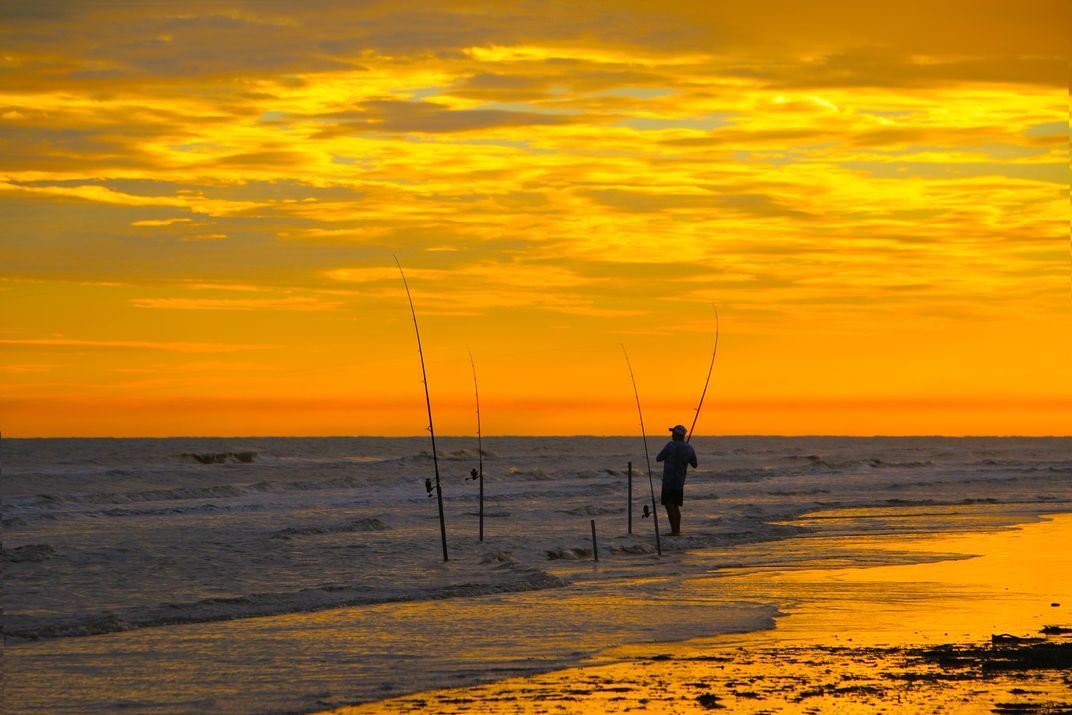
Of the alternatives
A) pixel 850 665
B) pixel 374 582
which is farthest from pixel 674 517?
pixel 850 665

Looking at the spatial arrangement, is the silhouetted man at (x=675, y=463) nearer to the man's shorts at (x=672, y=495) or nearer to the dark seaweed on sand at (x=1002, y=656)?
the man's shorts at (x=672, y=495)

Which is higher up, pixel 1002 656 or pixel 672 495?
pixel 672 495

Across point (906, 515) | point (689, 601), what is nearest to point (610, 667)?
point (689, 601)

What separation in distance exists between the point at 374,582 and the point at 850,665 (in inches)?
257

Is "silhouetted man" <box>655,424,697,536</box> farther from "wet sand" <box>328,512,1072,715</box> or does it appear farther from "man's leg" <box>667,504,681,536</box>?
"wet sand" <box>328,512,1072,715</box>

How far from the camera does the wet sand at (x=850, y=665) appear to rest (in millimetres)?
6957

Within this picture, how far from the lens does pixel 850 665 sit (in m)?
8.04

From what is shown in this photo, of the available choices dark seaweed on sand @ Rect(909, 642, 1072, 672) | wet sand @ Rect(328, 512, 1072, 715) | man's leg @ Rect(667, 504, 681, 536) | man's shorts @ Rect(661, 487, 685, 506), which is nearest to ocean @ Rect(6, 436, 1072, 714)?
man's leg @ Rect(667, 504, 681, 536)

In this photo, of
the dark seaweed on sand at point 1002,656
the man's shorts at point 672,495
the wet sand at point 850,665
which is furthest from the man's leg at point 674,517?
the dark seaweed on sand at point 1002,656

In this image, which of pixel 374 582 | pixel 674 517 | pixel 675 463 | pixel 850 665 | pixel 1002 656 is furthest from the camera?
pixel 674 517

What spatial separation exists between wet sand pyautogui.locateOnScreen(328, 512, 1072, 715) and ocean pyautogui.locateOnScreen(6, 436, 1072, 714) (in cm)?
38

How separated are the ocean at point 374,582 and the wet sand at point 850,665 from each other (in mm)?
382

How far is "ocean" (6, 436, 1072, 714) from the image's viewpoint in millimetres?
8234

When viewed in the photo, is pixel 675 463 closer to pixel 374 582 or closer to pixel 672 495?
pixel 672 495
